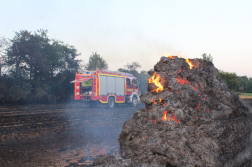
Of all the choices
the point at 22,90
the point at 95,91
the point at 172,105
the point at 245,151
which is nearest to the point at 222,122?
the point at 172,105

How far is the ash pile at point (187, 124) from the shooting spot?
3.32 m

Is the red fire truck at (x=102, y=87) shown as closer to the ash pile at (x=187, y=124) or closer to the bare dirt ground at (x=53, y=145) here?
the bare dirt ground at (x=53, y=145)

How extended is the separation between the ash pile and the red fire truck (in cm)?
1421

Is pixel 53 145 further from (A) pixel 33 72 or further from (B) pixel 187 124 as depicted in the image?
(A) pixel 33 72

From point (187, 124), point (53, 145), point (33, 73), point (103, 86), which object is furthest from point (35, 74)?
point (187, 124)

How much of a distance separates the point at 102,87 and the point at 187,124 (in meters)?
15.5

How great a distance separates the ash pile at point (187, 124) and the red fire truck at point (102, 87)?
1421 centimetres

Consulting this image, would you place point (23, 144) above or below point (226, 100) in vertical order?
below

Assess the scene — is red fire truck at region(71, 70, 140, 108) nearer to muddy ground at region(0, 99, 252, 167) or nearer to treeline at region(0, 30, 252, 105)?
treeline at region(0, 30, 252, 105)

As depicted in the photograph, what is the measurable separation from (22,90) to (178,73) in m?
21.6

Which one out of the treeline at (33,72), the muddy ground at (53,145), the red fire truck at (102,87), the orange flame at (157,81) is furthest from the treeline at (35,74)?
the orange flame at (157,81)

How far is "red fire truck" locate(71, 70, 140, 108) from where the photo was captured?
18.3 m

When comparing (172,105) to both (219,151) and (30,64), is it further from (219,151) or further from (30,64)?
(30,64)

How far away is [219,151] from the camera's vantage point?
3236 mm
